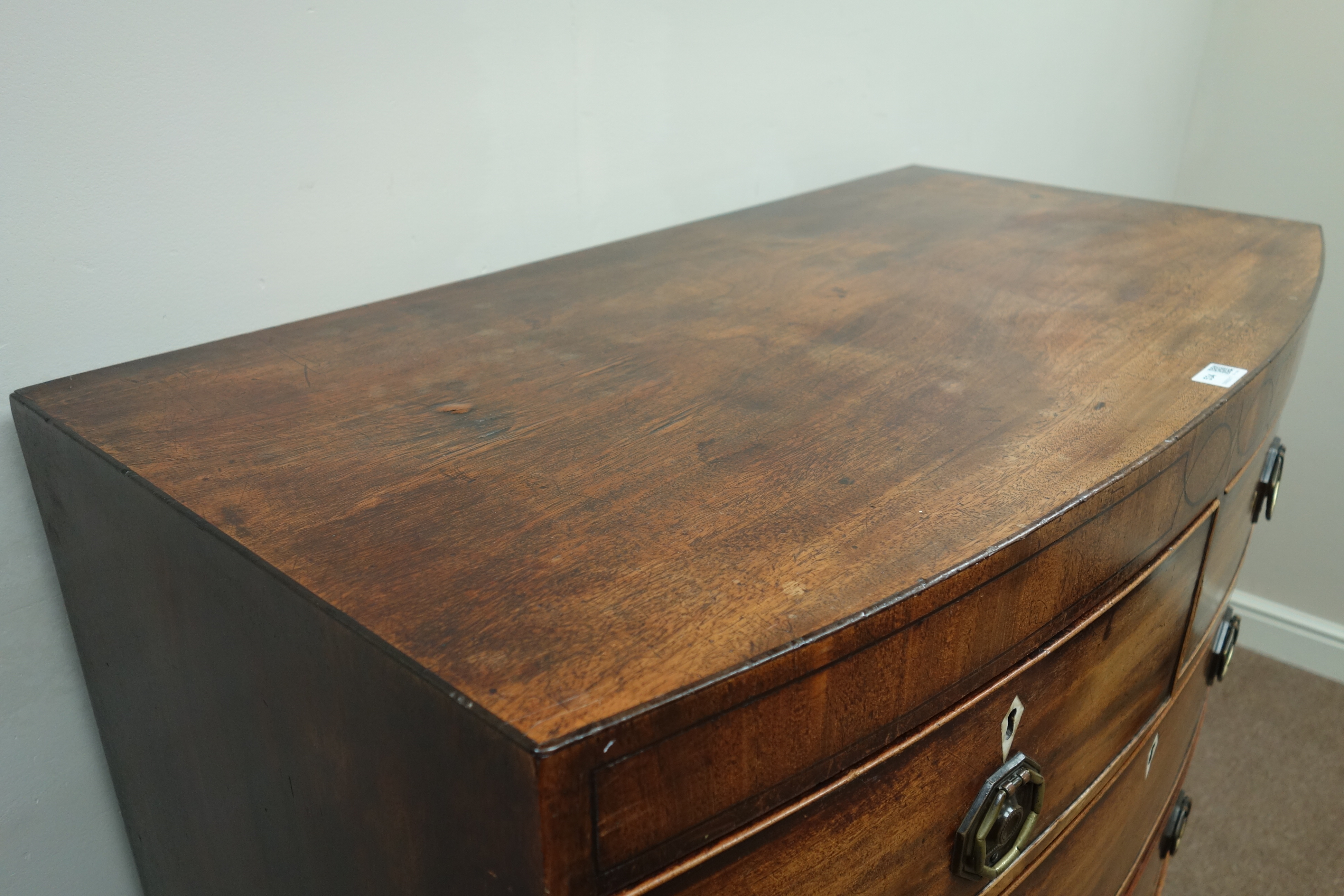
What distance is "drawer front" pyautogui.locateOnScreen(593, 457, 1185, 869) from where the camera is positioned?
0.37m

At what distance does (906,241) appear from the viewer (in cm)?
95

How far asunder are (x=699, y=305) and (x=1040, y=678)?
1.25ft

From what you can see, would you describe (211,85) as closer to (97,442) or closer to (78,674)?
(97,442)

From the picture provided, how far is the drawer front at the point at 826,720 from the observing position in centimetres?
37

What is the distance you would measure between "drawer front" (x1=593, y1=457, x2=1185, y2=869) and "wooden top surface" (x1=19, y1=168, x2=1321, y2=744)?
25mm

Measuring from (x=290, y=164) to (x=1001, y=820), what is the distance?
66 cm

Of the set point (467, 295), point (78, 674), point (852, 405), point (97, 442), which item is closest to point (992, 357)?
point (852, 405)

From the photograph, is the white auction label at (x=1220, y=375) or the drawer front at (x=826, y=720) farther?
the white auction label at (x=1220, y=375)

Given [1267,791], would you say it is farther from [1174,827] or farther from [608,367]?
[608,367]

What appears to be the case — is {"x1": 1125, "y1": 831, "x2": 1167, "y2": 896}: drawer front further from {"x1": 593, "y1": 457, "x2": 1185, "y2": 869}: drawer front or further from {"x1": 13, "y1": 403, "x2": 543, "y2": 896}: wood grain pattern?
{"x1": 13, "y1": 403, "x2": 543, "y2": 896}: wood grain pattern

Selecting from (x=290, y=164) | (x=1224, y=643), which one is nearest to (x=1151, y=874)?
(x=1224, y=643)

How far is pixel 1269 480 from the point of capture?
2.94ft

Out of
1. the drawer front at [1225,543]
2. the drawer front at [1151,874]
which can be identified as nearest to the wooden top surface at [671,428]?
the drawer front at [1225,543]

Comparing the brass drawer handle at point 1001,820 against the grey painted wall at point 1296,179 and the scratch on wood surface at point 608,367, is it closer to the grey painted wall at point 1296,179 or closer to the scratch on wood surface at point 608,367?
the scratch on wood surface at point 608,367
